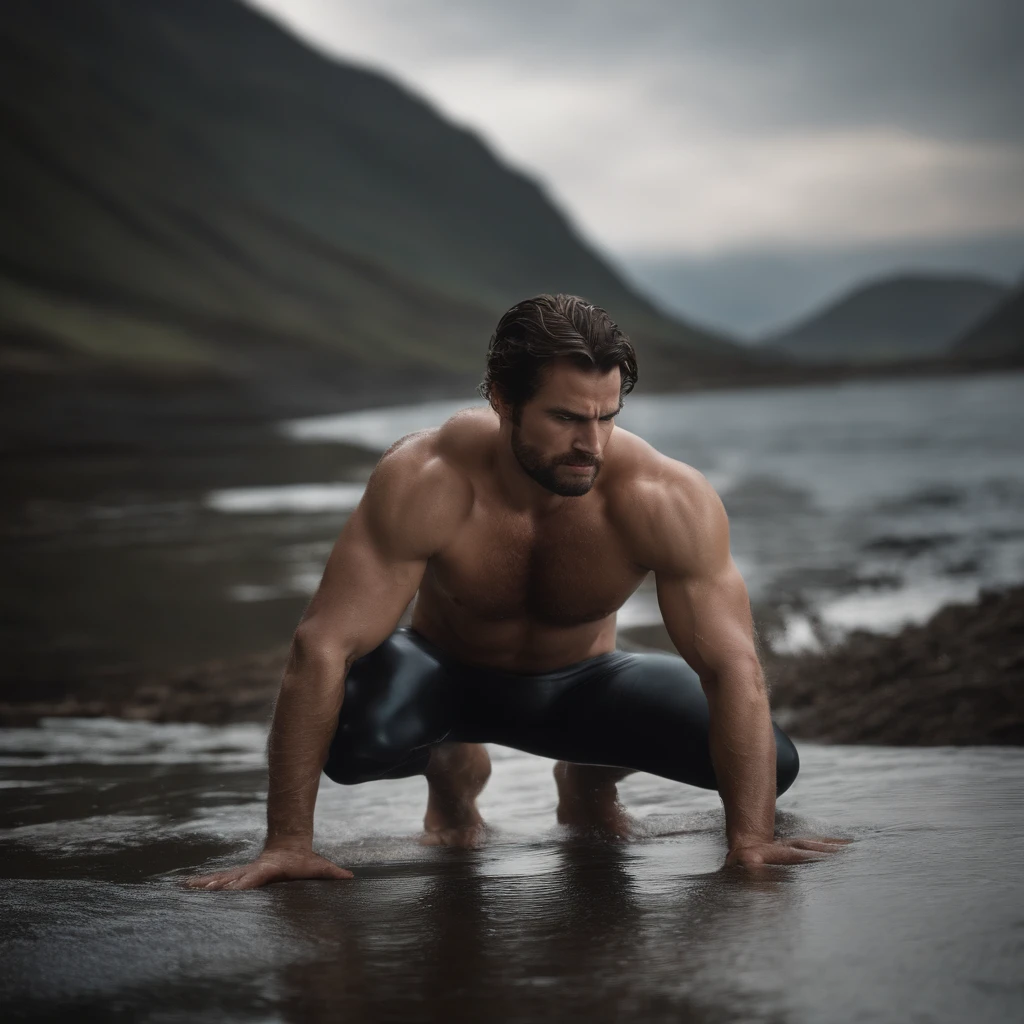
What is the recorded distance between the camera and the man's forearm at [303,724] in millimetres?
2520

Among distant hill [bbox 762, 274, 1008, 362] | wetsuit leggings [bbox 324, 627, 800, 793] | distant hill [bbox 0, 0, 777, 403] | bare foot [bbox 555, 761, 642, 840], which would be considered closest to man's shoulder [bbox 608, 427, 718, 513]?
→ wetsuit leggings [bbox 324, 627, 800, 793]

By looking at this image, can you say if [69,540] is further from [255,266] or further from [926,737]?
[255,266]

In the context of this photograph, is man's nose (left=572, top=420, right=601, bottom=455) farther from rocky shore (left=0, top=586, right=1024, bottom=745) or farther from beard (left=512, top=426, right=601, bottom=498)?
rocky shore (left=0, top=586, right=1024, bottom=745)

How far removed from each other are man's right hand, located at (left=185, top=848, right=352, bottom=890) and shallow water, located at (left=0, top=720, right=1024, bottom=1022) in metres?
0.07

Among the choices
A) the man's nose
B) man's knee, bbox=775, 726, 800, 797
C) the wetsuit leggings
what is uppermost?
the man's nose

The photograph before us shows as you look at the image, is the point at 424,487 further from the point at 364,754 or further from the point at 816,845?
the point at 816,845

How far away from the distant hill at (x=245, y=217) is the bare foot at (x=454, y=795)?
4485cm

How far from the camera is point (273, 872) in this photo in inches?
94.0

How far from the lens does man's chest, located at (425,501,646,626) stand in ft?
8.98

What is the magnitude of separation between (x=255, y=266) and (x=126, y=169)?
44.9 feet

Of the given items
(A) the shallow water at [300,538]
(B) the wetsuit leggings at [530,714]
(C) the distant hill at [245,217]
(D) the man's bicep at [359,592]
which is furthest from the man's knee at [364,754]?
(C) the distant hill at [245,217]

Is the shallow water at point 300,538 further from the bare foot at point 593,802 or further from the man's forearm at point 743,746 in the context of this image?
the man's forearm at point 743,746

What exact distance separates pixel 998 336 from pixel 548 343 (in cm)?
9151

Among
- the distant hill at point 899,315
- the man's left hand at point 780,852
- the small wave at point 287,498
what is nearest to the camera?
the man's left hand at point 780,852
